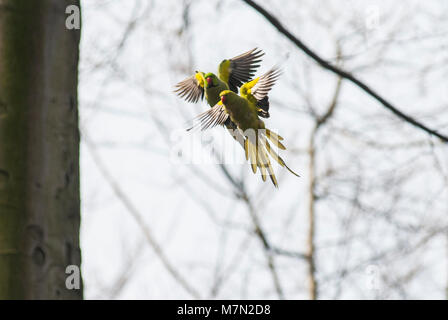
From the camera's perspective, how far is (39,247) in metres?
1.86

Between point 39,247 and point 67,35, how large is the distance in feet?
2.44

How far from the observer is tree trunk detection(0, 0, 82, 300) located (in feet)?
6.05

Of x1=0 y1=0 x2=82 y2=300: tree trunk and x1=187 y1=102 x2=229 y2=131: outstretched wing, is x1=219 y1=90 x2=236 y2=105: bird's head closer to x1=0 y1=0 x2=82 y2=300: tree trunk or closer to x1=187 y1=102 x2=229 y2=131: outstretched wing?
x1=187 y1=102 x2=229 y2=131: outstretched wing

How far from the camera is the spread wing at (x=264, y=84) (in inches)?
78.2

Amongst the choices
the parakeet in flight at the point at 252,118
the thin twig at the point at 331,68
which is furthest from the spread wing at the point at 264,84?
the thin twig at the point at 331,68

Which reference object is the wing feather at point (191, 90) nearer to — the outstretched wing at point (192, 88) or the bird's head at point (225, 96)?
the outstretched wing at point (192, 88)

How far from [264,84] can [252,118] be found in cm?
14

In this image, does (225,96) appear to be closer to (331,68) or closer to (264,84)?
(264,84)

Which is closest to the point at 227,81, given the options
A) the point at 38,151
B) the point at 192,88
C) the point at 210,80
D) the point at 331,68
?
the point at 210,80

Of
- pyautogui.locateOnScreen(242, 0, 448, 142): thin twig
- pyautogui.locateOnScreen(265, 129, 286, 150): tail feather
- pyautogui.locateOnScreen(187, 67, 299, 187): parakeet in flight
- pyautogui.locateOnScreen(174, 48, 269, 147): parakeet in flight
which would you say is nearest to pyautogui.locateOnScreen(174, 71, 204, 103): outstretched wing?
pyautogui.locateOnScreen(174, 48, 269, 147): parakeet in flight

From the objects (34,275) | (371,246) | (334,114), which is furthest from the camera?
(334,114)

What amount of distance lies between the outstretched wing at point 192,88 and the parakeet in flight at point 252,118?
16 cm
